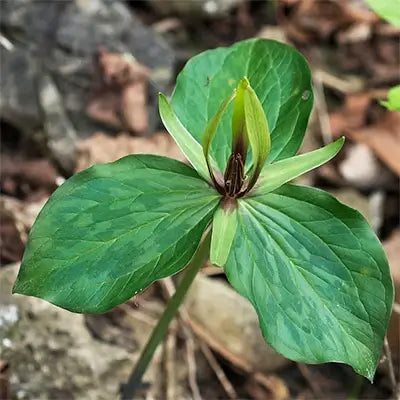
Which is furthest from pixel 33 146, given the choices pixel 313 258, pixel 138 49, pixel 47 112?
pixel 313 258

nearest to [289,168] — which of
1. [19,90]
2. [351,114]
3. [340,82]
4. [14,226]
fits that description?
[14,226]

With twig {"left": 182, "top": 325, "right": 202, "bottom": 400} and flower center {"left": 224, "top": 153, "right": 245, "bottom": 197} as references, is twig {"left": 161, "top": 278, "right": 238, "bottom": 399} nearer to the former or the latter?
twig {"left": 182, "top": 325, "right": 202, "bottom": 400}

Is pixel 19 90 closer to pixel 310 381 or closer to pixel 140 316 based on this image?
pixel 140 316

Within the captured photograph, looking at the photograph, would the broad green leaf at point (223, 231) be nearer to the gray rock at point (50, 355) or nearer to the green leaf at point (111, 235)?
the green leaf at point (111, 235)

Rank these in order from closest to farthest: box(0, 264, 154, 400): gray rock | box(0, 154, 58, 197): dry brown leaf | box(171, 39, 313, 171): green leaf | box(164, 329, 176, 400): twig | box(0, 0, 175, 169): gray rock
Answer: box(171, 39, 313, 171): green leaf, box(0, 264, 154, 400): gray rock, box(164, 329, 176, 400): twig, box(0, 154, 58, 197): dry brown leaf, box(0, 0, 175, 169): gray rock

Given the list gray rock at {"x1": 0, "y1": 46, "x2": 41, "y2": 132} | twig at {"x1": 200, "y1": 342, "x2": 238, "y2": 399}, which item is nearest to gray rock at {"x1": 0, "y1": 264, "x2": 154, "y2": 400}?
twig at {"x1": 200, "y1": 342, "x2": 238, "y2": 399}
